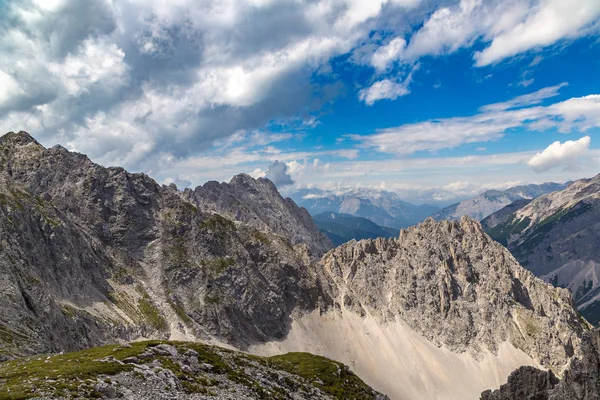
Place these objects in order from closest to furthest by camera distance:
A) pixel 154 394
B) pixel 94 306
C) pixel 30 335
Result: pixel 154 394 < pixel 30 335 < pixel 94 306

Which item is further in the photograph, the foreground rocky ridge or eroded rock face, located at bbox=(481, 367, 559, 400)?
eroded rock face, located at bbox=(481, 367, 559, 400)

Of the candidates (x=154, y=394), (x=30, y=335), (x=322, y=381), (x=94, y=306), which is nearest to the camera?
(x=154, y=394)

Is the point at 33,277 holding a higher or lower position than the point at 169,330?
higher

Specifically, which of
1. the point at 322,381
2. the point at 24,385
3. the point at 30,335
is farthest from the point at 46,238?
the point at 24,385

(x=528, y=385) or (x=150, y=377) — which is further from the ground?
(x=150, y=377)

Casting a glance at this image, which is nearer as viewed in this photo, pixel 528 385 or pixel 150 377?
pixel 150 377

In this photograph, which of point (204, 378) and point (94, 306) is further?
point (94, 306)

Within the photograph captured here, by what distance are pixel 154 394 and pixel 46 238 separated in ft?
507

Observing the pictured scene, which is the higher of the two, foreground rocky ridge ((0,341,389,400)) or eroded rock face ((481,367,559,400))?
foreground rocky ridge ((0,341,389,400))

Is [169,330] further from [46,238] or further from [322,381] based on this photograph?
[322,381]

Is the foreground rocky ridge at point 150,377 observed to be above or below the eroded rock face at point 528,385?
above

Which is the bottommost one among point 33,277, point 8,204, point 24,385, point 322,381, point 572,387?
point 322,381

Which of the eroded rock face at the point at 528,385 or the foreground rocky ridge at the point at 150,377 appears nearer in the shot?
the foreground rocky ridge at the point at 150,377

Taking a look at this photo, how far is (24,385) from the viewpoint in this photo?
43.1m
